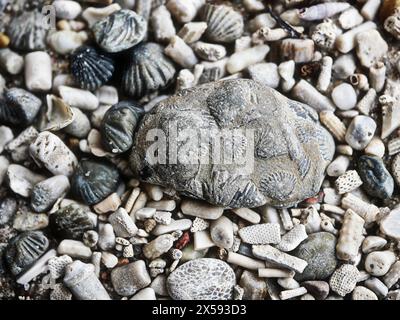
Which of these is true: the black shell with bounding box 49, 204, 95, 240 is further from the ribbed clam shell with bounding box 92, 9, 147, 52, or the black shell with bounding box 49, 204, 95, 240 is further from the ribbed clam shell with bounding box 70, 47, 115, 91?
the ribbed clam shell with bounding box 92, 9, 147, 52

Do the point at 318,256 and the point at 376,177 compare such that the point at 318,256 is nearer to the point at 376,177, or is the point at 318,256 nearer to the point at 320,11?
the point at 376,177

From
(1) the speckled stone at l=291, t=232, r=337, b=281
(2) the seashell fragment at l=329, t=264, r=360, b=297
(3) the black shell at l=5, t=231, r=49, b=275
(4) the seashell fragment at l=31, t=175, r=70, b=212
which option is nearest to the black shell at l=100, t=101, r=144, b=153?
(4) the seashell fragment at l=31, t=175, r=70, b=212

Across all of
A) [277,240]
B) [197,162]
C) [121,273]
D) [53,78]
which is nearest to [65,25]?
[53,78]

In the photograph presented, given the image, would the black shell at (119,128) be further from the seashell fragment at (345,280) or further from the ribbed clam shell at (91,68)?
the seashell fragment at (345,280)

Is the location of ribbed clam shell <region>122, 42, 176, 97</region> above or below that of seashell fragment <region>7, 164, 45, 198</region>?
above

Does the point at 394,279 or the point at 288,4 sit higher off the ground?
the point at 288,4
